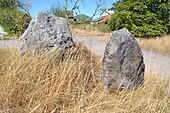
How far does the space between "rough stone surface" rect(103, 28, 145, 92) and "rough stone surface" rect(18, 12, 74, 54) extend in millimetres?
1392

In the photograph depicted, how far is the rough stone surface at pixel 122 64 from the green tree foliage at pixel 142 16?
1740 cm

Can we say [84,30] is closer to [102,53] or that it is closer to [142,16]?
[142,16]

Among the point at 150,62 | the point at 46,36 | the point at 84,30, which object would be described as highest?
the point at 84,30

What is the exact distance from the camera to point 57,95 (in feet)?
9.32

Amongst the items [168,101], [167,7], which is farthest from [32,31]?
[167,7]

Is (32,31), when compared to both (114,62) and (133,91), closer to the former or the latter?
(114,62)

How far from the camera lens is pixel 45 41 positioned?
4.58 m

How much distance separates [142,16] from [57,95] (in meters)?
19.8

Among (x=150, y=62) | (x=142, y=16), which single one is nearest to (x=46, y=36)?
(x=150, y=62)

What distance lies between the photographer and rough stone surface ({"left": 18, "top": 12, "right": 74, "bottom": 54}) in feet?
14.6

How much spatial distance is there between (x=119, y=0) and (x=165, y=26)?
5.87 meters

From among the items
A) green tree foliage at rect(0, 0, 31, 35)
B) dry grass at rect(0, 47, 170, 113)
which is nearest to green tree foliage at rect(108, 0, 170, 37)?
green tree foliage at rect(0, 0, 31, 35)

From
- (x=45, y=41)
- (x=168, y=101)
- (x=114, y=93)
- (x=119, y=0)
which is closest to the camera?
(x=168, y=101)

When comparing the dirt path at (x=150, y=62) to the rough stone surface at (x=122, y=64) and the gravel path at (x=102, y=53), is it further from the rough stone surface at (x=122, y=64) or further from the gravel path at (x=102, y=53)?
the rough stone surface at (x=122, y=64)
